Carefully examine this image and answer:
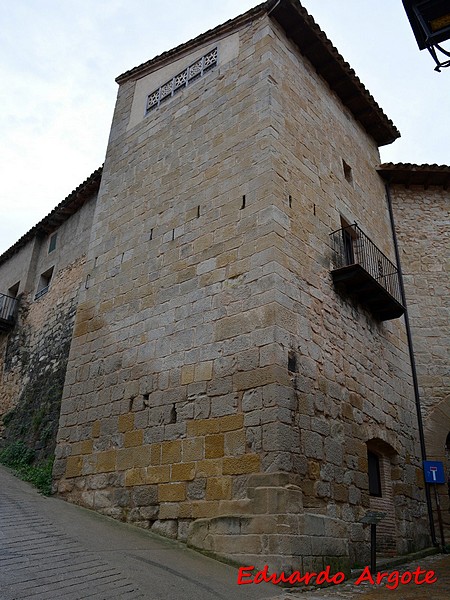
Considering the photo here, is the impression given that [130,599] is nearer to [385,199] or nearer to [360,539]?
[360,539]

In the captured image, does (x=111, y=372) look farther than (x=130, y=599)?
Yes

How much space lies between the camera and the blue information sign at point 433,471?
814cm

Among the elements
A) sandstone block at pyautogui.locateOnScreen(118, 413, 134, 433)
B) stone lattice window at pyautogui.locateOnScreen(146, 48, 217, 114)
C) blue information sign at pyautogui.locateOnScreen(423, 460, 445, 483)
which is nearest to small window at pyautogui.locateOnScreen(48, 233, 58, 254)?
stone lattice window at pyautogui.locateOnScreen(146, 48, 217, 114)

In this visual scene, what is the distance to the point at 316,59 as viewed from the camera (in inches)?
359

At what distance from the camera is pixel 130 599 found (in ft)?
12.3

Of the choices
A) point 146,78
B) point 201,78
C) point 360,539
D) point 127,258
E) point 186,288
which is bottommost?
point 360,539

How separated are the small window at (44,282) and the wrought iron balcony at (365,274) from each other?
779 centimetres

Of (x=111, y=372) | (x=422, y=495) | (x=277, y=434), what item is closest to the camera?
(x=277, y=434)

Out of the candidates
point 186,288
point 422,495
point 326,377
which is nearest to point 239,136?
point 186,288

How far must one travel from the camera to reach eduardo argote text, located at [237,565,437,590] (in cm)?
471

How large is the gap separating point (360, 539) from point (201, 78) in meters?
7.47

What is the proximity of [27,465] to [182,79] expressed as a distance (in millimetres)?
7264

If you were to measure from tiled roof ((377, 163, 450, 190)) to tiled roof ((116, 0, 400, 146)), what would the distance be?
936 mm

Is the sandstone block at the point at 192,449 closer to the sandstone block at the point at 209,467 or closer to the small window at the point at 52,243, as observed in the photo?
the sandstone block at the point at 209,467
